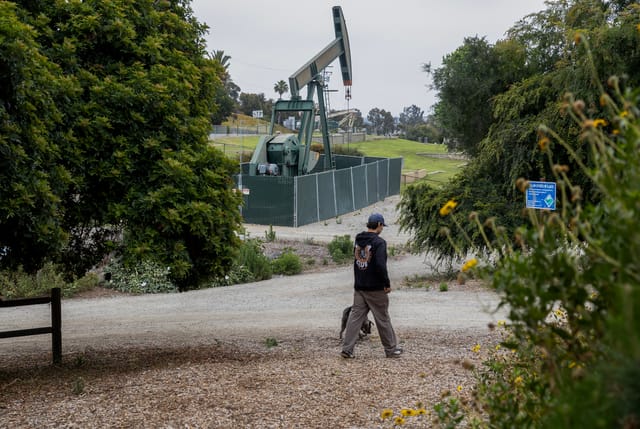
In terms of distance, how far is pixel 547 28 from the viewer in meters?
19.6

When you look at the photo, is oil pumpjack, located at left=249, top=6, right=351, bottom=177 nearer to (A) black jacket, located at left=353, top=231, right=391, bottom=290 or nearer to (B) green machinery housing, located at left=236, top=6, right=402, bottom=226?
(B) green machinery housing, located at left=236, top=6, right=402, bottom=226

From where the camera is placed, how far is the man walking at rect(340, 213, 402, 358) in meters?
8.45

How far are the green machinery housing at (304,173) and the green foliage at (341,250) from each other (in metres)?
Result: 5.37

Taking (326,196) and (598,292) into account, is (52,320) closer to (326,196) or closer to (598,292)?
(598,292)

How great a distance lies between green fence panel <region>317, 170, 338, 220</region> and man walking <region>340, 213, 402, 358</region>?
2406 cm

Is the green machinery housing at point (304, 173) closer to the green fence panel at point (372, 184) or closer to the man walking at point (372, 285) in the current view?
the green fence panel at point (372, 184)

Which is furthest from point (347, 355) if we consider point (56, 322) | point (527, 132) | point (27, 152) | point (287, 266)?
point (287, 266)

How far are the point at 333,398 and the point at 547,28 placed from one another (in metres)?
15.6

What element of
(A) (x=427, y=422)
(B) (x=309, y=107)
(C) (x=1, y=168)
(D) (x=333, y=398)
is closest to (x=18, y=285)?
(C) (x=1, y=168)

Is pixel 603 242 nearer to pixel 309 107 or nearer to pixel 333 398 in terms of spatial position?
pixel 333 398

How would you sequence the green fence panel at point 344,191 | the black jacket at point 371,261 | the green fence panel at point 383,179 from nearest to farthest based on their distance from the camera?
1. the black jacket at point 371,261
2. the green fence panel at point 344,191
3. the green fence panel at point 383,179

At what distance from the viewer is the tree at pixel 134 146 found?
8.05 m

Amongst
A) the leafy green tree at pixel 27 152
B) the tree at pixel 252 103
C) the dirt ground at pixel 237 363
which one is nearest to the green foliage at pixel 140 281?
the dirt ground at pixel 237 363

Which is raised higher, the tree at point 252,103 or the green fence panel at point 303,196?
the tree at point 252,103
